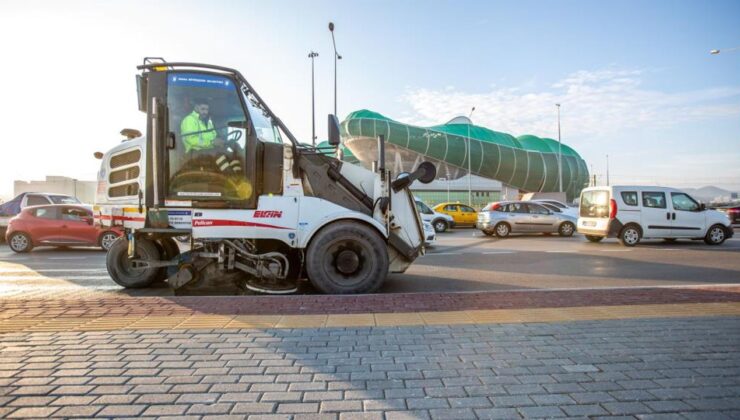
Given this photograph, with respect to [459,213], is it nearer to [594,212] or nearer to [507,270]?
[594,212]

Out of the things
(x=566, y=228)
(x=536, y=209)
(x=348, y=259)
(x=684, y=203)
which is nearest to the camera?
(x=348, y=259)

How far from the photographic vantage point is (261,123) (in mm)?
6488

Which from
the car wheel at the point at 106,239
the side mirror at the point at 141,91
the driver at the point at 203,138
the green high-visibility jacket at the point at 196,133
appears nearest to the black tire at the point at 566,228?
the driver at the point at 203,138

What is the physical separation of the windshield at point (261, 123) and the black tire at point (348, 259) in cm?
157

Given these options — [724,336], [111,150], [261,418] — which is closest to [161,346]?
[261,418]

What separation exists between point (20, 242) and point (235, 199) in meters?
11.3

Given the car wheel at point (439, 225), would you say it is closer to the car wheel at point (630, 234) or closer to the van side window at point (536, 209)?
the van side window at point (536, 209)

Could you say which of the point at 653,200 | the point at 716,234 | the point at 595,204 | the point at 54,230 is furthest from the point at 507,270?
the point at 54,230

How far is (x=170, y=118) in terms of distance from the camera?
6.17 meters

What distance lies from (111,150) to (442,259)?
7.41 metres

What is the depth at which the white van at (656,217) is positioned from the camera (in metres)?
14.0

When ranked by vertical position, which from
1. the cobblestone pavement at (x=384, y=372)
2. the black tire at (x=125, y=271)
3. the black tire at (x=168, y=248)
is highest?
the black tire at (x=168, y=248)

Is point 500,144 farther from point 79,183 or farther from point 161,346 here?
point 161,346

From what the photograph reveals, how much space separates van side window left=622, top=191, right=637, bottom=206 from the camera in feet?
46.0
